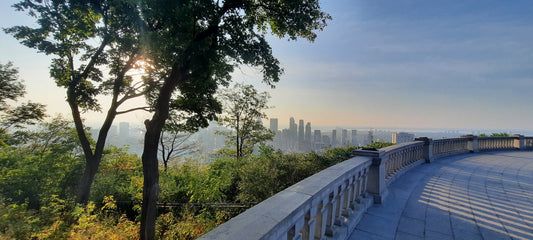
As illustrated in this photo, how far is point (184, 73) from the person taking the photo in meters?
7.53

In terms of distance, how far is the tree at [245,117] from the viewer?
1980cm

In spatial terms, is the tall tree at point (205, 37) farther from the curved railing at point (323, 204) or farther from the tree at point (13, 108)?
the tree at point (13, 108)

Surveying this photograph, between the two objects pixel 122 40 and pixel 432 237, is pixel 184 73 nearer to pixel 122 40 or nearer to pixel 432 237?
pixel 122 40

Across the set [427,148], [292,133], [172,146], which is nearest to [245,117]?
[172,146]

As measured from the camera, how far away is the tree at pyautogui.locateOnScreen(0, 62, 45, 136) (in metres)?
11.8

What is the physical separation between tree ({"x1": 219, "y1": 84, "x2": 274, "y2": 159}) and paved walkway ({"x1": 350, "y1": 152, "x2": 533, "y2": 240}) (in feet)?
49.1

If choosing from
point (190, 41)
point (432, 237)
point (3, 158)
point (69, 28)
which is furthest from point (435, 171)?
point (3, 158)

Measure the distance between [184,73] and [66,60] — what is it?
9452 millimetres

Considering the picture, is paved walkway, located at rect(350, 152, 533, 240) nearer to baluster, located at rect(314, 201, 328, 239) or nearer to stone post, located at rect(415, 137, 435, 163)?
baluster, located at rect(314, 201, 328, 239)

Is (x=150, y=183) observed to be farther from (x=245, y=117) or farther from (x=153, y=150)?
(x=245, y=117)

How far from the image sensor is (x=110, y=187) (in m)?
13.0

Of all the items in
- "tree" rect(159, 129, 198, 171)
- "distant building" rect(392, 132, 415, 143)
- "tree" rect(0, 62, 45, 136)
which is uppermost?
"tree" rect(0, 62, 45, 136)

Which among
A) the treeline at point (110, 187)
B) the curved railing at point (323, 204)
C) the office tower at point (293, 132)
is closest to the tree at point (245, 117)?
the treeline at point (110, 187)

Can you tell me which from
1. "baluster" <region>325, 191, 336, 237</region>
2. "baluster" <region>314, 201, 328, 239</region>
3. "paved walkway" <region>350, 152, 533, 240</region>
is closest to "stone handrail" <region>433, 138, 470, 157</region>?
"paved walkway" <region>350, 152, 533, 240</region>
